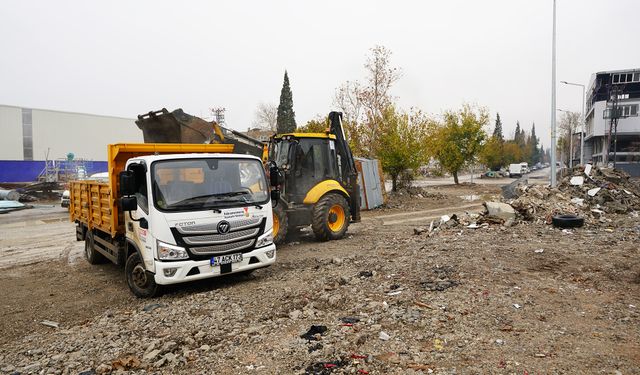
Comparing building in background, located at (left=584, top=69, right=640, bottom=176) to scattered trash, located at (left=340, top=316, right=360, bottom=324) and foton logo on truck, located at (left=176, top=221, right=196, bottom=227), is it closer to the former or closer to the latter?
scattered trash, located at (left=340, top=316, right=360, bottom=324)

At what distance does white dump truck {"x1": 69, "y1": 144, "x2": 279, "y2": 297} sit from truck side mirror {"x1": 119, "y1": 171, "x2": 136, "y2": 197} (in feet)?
0.04

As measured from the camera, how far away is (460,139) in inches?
1519

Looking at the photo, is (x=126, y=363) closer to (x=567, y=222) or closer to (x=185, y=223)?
(x=185, y=223)

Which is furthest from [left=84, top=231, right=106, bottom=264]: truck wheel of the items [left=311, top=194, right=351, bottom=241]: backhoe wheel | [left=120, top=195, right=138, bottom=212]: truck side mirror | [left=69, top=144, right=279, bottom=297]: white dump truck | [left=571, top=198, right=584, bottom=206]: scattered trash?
[left=571, top=198, right=584, bottom=206]: scattered trash

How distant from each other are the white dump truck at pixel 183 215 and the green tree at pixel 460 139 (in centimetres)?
A: 3319

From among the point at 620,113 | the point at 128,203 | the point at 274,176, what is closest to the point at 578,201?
the point at 274,176

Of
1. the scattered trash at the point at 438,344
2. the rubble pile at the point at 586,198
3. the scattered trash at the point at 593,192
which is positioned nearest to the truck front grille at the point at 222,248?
the scattered trash at the point at 438,344

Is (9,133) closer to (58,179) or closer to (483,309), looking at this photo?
(58,179)

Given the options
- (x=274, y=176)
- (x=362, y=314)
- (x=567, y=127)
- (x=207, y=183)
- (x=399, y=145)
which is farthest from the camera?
(x=567, y=127)

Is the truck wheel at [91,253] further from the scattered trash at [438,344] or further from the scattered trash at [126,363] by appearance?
the scattered trash at [438,344]

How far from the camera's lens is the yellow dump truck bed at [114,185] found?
7.07 metres

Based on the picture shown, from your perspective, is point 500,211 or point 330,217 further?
point 500,211

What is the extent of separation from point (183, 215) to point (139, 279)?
1.40 m

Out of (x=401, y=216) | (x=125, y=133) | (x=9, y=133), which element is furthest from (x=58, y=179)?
(x=401, y=216)
